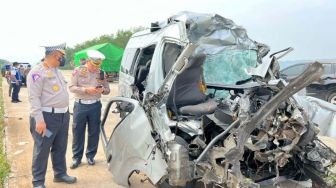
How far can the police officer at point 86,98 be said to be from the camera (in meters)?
5.80

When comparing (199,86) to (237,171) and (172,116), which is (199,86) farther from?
(237,171)

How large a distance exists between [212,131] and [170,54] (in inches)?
55.1

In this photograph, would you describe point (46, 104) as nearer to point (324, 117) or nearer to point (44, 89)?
point (44, 89)

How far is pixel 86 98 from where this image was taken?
5.82m

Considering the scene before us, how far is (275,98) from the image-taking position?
10.3 ft

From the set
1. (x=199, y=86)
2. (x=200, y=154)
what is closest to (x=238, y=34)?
(x=199, y=86)

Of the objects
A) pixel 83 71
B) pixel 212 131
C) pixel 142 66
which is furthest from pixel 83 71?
pixel 212 131

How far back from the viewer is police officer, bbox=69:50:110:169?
19.0 ft

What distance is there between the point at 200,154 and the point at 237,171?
0.49m

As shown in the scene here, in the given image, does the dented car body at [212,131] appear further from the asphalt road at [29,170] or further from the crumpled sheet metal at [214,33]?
the crumpled sheet metal at [214,33]

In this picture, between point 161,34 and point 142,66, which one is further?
point 142,66

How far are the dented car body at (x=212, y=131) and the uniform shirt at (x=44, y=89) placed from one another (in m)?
0.76

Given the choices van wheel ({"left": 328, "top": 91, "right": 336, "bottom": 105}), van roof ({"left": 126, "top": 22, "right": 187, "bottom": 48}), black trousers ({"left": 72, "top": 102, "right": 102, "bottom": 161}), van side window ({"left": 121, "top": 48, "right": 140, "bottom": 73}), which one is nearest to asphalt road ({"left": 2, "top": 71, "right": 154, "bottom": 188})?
black trousers ({"left": 72, "top": 102, "right": 102, "bottom": 161})

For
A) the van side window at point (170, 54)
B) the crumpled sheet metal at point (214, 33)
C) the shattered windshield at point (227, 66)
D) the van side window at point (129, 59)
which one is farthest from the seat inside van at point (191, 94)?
the van side window at point (129, 59)
